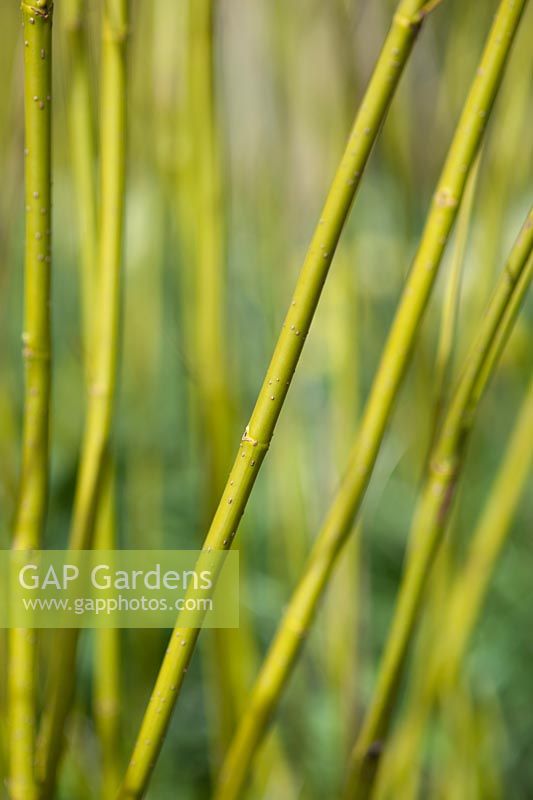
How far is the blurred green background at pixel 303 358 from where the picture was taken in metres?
0.47

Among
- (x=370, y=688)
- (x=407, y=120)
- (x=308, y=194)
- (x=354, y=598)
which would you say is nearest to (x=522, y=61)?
(x=407, y=120)

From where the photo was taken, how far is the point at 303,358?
68 cm

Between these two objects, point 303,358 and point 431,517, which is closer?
point 431,517

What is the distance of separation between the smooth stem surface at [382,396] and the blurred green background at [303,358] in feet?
0.31

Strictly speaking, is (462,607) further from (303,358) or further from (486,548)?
(303,358)

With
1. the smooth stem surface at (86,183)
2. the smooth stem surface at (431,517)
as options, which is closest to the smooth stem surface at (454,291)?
the smooth stem surface at (431,517)

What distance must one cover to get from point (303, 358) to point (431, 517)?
39 cm

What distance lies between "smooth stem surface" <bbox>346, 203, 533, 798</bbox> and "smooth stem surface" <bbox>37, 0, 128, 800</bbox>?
0.12 m

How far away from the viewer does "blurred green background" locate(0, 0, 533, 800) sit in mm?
473

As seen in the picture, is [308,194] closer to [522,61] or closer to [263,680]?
[522,61]

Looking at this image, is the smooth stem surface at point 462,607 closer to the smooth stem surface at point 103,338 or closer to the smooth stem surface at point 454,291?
the smooth stem surface at point 454,291

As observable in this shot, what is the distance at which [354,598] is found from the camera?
0.52m

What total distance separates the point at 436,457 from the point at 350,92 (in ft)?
0.82

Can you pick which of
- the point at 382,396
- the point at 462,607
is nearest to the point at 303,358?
the point at 462,607
